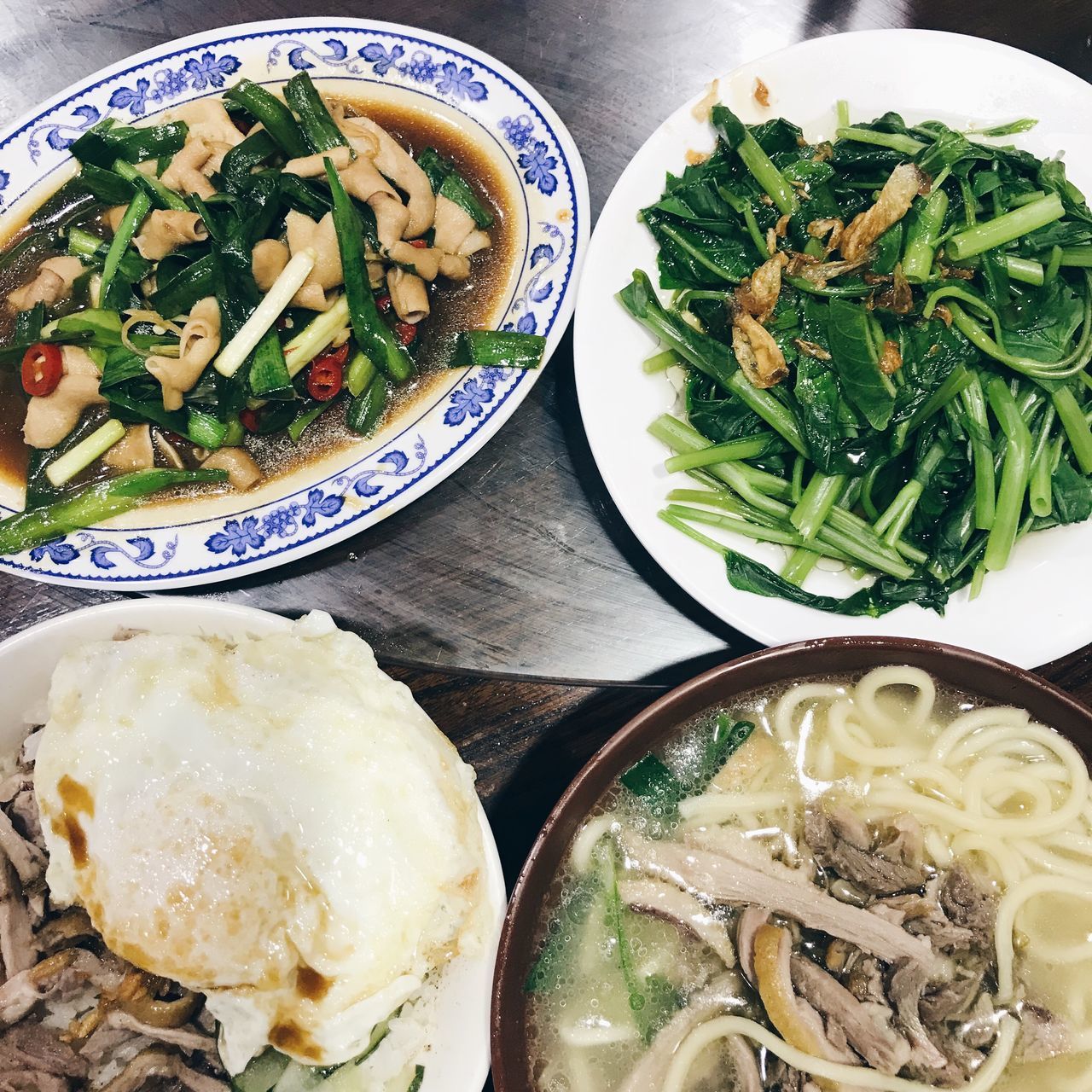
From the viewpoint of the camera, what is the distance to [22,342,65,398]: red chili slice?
2336mm

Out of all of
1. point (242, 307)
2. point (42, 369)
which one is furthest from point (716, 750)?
point (42, 369)

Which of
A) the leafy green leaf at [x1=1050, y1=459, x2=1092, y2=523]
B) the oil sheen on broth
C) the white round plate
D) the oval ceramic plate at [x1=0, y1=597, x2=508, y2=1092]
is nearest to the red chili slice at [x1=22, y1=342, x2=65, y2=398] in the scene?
the oil sheen on broth

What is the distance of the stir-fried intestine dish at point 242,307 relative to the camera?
2252 millimetres

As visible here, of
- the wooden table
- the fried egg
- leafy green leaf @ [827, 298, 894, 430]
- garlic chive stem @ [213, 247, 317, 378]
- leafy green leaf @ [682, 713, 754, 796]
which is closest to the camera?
the fried egg

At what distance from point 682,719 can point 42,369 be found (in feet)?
6.54

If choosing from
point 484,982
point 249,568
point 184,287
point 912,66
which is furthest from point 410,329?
point 484,982

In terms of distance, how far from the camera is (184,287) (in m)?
2.29

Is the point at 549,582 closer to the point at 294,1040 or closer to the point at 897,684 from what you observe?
the point at 897,684

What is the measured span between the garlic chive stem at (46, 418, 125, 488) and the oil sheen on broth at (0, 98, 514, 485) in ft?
0.12

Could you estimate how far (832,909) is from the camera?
161cm

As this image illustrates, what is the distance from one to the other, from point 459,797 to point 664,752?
1.42 feet

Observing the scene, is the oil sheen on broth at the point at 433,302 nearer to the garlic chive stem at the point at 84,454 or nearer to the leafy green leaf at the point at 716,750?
the garlic chive stem at the point at 84,454

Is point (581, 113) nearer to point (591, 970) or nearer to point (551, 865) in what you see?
point (551, 865)

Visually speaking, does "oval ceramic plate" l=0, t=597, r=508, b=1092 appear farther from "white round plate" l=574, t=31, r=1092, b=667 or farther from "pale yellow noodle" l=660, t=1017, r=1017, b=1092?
"white round plate" l=574, t=31, r=1092, b=667
